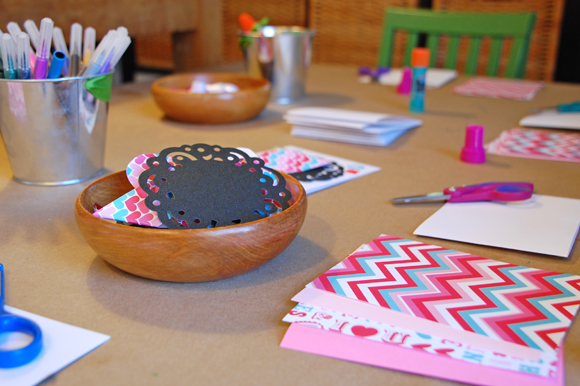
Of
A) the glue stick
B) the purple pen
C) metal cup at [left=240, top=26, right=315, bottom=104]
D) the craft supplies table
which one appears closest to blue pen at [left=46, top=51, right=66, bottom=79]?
the purple pen

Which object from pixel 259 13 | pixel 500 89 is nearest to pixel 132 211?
pixel 500 89

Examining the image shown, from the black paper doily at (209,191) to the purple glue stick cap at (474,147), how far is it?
50 centimetres

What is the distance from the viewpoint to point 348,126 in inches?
42.6

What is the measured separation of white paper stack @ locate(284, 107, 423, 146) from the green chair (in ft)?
2.53

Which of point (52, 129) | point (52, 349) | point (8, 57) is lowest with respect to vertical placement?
point (52, 349)

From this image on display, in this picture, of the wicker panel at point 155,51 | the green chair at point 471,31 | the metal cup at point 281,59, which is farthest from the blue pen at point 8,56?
the wicker panel at point 155,51

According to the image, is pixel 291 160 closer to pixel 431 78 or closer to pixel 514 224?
pixel 514 224

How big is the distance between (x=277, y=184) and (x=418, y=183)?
1.12 ft

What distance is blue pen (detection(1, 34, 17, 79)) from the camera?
72 centimetres

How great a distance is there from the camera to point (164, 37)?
161 inches

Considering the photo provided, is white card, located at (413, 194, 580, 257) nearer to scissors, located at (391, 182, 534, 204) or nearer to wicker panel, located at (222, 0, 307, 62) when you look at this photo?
scissors, located at (391, 182, 534, 204)

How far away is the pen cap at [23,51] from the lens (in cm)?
72

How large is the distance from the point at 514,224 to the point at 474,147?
0.30 m

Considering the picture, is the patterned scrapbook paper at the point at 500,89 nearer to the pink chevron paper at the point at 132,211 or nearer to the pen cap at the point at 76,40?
the pen cap at the point at 76,40
